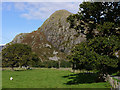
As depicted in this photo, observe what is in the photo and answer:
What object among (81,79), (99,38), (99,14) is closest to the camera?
(99,38)

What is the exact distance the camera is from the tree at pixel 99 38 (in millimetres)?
26828

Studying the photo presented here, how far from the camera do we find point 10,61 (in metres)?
84.6

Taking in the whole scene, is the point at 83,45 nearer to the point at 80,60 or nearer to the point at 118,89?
the point at 80,60

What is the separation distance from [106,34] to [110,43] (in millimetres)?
3924

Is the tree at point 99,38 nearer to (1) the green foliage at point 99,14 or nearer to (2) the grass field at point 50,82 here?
(1) the green foliage at point 99,14

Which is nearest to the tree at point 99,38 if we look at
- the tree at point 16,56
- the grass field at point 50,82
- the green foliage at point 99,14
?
the green foliage at point 99,14

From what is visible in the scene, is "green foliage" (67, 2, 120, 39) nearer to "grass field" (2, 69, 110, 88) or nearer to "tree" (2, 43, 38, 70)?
"grass field" (2, 69, 110, 88)

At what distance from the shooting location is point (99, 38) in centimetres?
2762

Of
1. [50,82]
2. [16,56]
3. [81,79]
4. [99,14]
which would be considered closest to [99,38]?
[99,14]

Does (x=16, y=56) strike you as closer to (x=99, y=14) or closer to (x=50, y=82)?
(x=50, y=82)

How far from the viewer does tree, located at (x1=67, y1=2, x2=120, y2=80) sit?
26828 mm

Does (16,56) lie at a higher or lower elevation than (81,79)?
higher

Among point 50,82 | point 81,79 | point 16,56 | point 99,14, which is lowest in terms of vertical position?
point 81,79

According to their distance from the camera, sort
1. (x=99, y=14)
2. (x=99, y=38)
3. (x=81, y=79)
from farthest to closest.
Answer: (x=81, y=79) < (x=99, y=14) < (x=99, y=38)
